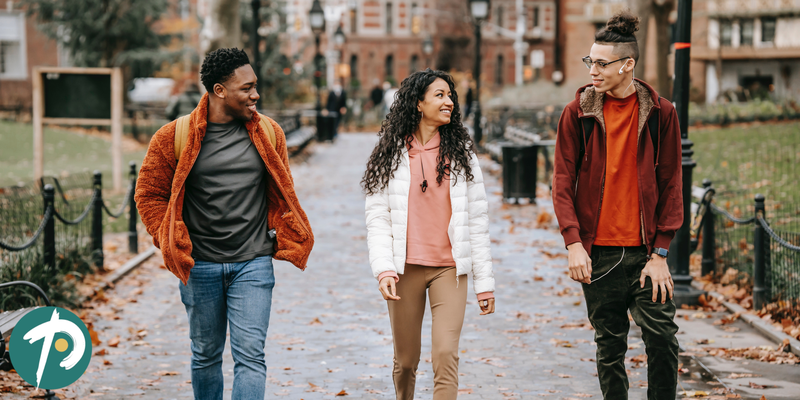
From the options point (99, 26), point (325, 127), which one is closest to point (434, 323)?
point (325, 127)

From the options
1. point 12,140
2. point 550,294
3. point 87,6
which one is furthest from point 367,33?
point 550,294

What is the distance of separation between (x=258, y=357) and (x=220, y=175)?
869 millimetres

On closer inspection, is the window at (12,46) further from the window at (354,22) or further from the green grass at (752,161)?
the window at (354,22)

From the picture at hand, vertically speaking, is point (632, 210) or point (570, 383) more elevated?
point (632, 210)

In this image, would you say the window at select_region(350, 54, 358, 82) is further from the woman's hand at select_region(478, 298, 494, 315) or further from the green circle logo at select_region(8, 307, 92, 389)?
the woman's hand at select_region(478, 298, 494, 315)

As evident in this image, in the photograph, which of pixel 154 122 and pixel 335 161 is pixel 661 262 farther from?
pixel 154 122

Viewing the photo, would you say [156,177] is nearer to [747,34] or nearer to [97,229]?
[97,229]

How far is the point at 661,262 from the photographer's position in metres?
4.11

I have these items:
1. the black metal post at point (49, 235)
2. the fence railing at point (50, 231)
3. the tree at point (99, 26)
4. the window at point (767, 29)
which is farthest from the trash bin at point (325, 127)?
the window at point (767, 29)

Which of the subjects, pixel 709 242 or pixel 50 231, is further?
pixel 709 242

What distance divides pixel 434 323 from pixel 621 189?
108 cm

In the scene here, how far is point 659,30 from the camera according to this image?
25.0m

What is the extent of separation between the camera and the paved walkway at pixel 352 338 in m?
5.77

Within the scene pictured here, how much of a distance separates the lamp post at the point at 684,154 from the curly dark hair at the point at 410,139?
372 cm
